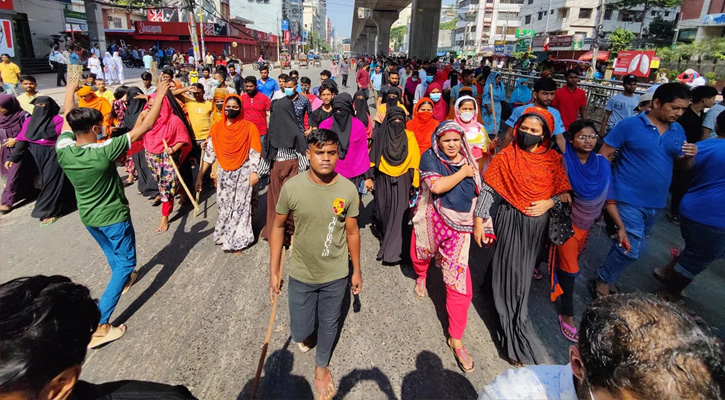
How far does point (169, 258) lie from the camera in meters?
4.12

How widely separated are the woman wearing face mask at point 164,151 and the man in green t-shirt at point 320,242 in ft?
10.3

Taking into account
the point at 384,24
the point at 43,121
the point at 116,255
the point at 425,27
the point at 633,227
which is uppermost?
the point at 384,24

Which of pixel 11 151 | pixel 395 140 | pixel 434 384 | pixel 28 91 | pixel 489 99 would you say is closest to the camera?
pixel 434 384

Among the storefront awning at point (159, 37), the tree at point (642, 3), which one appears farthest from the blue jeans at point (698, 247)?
the tree at point (642, 3)

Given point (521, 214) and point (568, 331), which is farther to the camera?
point (568, 331)

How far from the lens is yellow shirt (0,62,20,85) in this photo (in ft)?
38.2

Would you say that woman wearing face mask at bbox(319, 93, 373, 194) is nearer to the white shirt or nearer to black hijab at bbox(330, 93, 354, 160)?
black hijab at bbox(330, 93, 354, 160)

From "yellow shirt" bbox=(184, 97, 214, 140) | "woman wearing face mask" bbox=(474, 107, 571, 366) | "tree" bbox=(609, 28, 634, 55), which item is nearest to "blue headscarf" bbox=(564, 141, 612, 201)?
"woman wearing face mask" bbox=(474, 107, 571, 366)

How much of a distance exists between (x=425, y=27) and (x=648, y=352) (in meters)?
27.3

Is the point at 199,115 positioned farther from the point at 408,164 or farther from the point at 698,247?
the point at 698,247

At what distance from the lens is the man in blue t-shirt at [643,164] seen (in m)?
3.01

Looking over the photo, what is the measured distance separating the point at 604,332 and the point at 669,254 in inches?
177

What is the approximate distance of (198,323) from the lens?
3070mm

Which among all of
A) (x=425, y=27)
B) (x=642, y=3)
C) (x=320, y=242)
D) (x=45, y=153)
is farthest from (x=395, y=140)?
(x=642, y=3)
